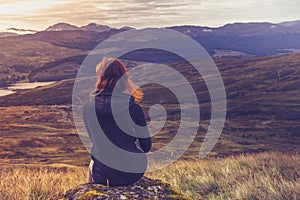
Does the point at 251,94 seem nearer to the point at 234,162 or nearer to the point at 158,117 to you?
the point at 158,117

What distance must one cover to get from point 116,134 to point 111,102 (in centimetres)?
52

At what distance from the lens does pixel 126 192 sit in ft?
16.7

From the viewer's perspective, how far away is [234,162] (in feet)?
34.6

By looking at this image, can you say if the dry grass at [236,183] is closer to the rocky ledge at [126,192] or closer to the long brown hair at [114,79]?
the rocky ledge at [126,192]

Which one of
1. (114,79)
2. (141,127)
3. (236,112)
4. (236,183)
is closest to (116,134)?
(141,127)

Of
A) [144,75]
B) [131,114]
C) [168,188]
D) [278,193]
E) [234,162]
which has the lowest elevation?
[144,75]

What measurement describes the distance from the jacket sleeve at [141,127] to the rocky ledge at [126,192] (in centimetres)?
61

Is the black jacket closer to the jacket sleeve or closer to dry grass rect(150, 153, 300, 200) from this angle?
the jacket sleeve

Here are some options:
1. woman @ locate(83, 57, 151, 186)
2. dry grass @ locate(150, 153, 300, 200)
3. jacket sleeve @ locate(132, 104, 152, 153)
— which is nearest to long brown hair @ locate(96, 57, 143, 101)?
woman @ locate(83, 57, 151, 186)

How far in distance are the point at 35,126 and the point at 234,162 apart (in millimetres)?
43374

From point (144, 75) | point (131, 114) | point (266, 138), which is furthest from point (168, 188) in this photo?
point (144, 75)

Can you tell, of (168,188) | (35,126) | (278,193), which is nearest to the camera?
(168,188)

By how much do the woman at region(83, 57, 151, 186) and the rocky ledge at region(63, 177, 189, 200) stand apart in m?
0.26

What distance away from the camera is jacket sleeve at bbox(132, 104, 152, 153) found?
5.51 metres
